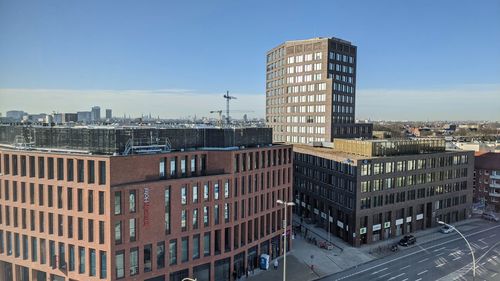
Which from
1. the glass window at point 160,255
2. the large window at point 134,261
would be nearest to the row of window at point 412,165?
the glass window at point 160,255

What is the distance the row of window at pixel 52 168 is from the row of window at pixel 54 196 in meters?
1.09

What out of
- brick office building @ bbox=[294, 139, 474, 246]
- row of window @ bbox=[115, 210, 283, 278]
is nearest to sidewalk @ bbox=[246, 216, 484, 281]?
brick office building @ bbox=[294, 139, 474, 246]

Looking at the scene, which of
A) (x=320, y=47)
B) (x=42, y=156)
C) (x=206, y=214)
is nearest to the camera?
(x=42, y=156)

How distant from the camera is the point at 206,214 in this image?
149 feet

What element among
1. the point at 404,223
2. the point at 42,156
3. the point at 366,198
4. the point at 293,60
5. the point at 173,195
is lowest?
the point at 404,223

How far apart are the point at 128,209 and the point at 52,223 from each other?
914 centimetres

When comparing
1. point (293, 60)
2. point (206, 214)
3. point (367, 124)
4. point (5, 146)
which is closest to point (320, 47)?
point (293, 60)

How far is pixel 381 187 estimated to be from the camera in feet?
217

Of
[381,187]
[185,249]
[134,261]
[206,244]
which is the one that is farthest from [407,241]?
[134,261]

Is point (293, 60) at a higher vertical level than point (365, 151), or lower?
higher

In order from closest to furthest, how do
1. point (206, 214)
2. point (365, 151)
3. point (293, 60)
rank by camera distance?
1. point (206, 214)
2. point (365, 151)
3. point (293, 60)

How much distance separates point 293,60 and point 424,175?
47542 millimetres

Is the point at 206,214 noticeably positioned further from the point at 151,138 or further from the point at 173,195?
the point at 151,138

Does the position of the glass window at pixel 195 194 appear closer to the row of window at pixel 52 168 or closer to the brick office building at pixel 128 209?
the brick office building at pixel 128 209
